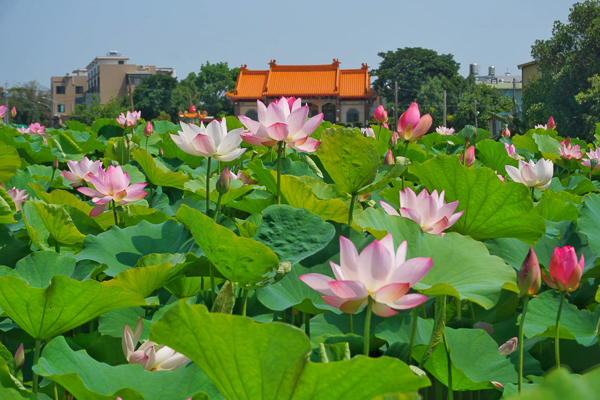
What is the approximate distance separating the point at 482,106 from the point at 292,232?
36157 mm

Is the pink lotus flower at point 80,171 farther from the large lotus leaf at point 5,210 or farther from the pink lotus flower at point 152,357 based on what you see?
the pink lotus flower at point 152,357

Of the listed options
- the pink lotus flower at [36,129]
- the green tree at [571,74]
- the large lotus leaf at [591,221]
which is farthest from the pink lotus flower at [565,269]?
the green tree at [571,74]

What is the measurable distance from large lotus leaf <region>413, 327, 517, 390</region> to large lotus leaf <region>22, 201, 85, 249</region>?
71cm

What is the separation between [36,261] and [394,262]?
0.64 metres

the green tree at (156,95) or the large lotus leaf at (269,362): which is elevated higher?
the green tree at (156,95)

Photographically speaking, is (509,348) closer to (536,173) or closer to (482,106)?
(536,173)

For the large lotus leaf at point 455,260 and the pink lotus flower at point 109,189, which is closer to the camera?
the large lotus leaf at point 455,260

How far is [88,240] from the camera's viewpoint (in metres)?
0.94

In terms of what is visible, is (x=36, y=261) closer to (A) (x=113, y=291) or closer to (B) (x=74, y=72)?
(A) (x=113, y=291)

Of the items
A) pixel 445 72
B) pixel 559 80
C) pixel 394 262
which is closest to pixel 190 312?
pixel 394 262

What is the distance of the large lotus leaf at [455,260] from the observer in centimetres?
69

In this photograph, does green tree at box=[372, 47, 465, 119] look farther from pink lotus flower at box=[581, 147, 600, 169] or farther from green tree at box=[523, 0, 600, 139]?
pink lotus flower at box=[581, 147, 600, 169]

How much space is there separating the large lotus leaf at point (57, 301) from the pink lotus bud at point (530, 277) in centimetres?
44

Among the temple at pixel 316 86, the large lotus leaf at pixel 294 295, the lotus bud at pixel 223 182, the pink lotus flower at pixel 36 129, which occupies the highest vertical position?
the temple at pixel 316 86
